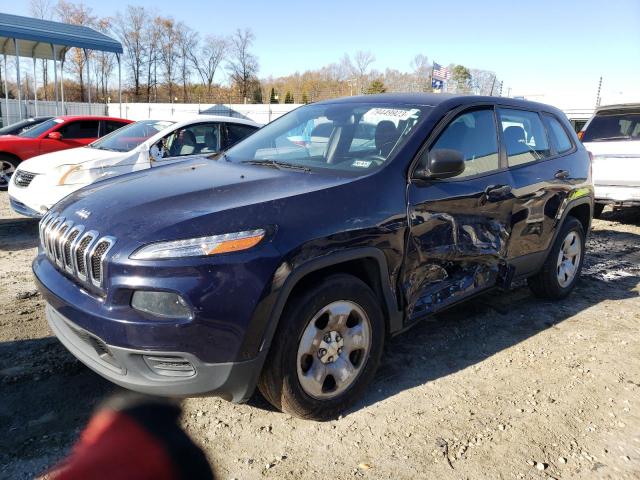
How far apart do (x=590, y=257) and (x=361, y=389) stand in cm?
494

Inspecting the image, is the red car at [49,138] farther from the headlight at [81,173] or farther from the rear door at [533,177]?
the rear door at [533,177]

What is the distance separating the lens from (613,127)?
28.9ft

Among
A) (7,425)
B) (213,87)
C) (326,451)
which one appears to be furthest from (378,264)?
(213,87)

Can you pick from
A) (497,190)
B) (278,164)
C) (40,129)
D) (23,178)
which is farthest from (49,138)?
(497,190)

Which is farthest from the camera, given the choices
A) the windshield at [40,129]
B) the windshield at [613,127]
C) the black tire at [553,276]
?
the windshield at [40,129]

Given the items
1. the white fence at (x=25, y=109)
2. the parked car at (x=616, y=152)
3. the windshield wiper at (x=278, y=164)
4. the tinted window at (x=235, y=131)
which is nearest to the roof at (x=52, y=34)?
the white fence at (x=25, y=109)

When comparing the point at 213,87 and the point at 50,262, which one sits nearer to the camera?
the point at 50,262

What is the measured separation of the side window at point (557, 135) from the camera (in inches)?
184

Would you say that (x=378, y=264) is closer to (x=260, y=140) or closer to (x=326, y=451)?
(x=326, y=451)

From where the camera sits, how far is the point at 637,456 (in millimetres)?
2656

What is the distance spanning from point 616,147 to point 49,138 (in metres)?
10.4

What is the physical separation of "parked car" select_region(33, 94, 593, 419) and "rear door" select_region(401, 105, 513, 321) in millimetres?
13

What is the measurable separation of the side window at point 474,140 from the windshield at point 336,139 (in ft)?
0.83

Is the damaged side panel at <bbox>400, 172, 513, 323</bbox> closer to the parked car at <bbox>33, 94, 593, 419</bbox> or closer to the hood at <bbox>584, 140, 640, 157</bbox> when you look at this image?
the parked car at <bbox>33, 94, 593, 419</bbox>
